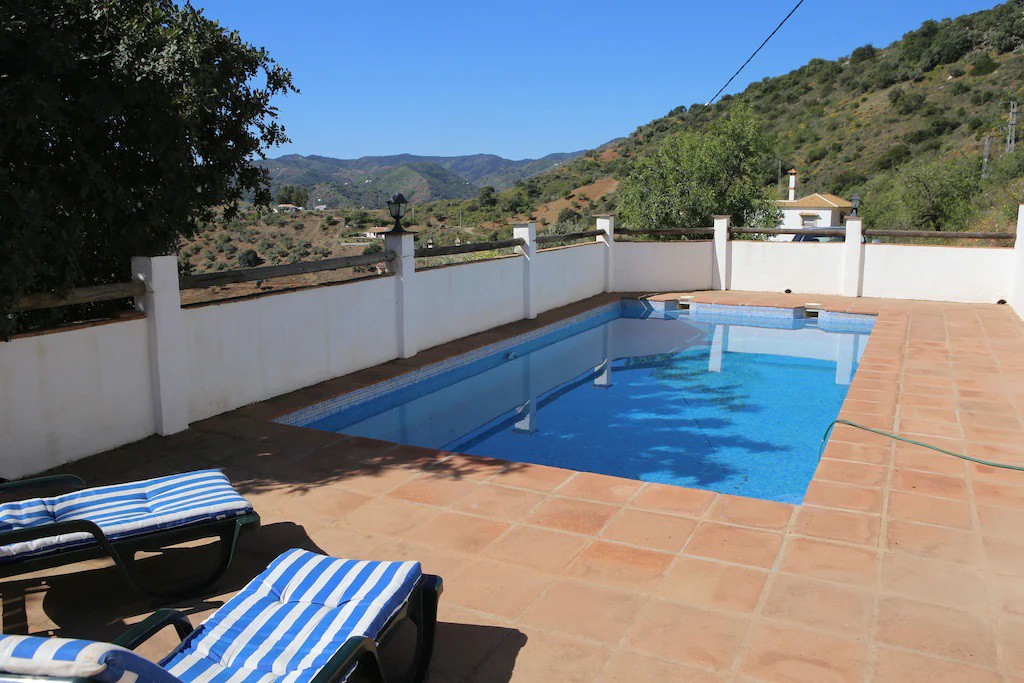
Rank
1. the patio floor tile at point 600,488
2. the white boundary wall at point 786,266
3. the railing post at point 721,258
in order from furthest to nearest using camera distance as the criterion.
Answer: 1. the railing post at point 721,258
2. the white boundary wall at point 786,266
3. the patio floor tile at point 600,488

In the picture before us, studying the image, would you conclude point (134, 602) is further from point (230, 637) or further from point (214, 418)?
point (214, 418)

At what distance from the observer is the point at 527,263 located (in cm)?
1105

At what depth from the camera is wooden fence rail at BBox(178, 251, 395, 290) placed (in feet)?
19.8

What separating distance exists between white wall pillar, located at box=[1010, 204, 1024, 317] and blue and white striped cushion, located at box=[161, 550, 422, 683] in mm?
10894

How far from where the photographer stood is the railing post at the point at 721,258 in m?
13.9

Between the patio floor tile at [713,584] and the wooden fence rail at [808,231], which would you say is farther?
the wooden fence rail at [808,231]

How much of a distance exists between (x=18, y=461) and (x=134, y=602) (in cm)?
210

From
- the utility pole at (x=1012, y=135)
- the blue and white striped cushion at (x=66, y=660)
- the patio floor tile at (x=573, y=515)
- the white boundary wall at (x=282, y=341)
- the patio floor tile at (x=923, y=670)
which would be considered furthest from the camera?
the utility pole at (x=1012, y=135)

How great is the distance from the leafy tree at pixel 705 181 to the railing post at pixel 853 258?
5070 millimetres

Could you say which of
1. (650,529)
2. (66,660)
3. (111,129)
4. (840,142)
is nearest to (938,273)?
(650,529)

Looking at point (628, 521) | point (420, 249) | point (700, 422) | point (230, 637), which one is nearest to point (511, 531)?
point (628, 521)

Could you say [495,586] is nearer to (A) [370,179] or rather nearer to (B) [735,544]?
(B) [735,544]

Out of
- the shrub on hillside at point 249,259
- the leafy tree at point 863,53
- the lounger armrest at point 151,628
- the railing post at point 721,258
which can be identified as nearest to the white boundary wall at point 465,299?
the railing post at point 721,258

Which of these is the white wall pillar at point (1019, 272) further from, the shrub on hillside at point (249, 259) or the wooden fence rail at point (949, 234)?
the shrub on hillside at point (249, 259)
